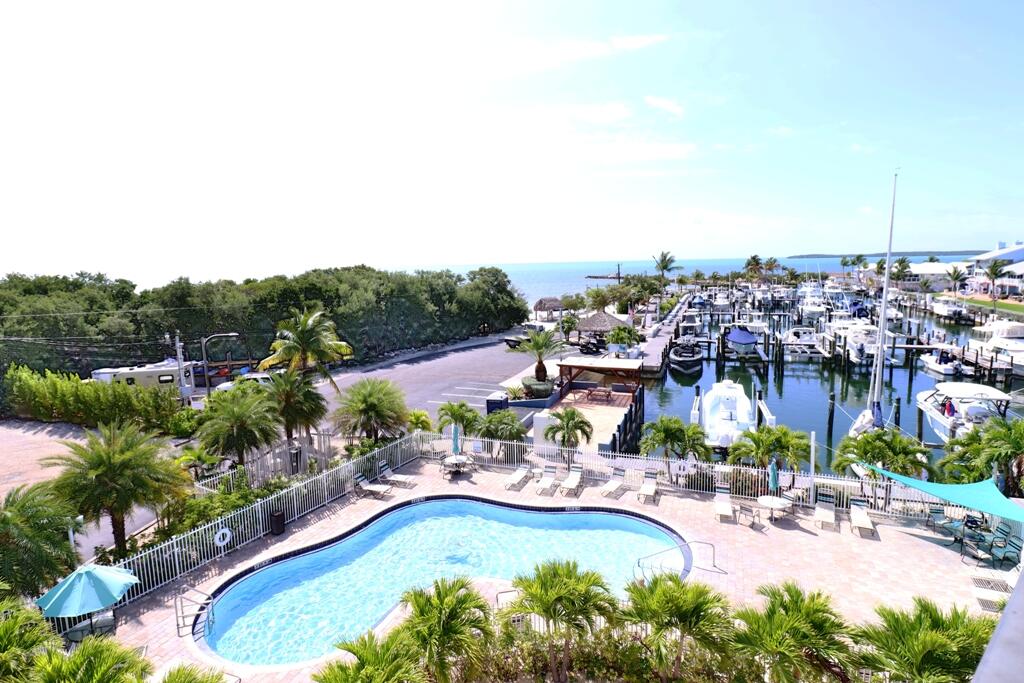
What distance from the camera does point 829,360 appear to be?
154ft

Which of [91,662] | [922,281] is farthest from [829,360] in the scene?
[922,281]

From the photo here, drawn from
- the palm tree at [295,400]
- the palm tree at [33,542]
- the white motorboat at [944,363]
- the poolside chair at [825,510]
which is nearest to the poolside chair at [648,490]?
the poolside chair at [825,510]

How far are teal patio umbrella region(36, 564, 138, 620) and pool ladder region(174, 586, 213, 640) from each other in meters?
1.36

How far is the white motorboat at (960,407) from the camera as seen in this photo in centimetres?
2731

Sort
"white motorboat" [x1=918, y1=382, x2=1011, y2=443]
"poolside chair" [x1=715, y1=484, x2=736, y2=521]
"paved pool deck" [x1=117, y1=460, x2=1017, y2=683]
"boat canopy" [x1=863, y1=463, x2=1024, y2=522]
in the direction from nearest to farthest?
"boat canopy" [x1=863, y1=463, x2=1024, y2=522] < "paved pool deck" [x1=117, y1=460, x2=1017, y2=683] < "poolside chair" [x1=715, y1=484, x2=736, y2=521] < "white motorboat" [x1=918, y1=382, x2=1011, y2=443]

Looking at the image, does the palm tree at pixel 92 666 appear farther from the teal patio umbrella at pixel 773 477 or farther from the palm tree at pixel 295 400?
the teal patio umbrella at pixel 773 477

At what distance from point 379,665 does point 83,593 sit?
6870mm

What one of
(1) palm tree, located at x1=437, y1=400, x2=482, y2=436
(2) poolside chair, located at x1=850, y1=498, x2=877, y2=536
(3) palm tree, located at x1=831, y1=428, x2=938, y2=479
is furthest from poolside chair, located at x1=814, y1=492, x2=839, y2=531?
(1) palm tree, located at x1=437, y1=400, x2=482, y2=436

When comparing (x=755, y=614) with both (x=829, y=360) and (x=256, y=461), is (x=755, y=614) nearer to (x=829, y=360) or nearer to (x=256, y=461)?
(x=256, y=461)

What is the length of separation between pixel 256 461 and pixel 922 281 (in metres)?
109

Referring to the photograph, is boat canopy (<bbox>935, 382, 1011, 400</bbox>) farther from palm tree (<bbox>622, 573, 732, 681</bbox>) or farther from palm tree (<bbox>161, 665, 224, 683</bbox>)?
palm tree (<bbox>161, 665, 224, 683</bbox>)

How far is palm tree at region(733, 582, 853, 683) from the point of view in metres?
7.43

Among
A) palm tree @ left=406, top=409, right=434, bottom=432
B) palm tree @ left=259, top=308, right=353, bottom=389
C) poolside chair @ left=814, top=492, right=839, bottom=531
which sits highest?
palm tree @ left=259, top=308, right=353, bottom=389

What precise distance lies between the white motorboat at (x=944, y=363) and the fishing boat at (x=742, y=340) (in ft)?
39.9
